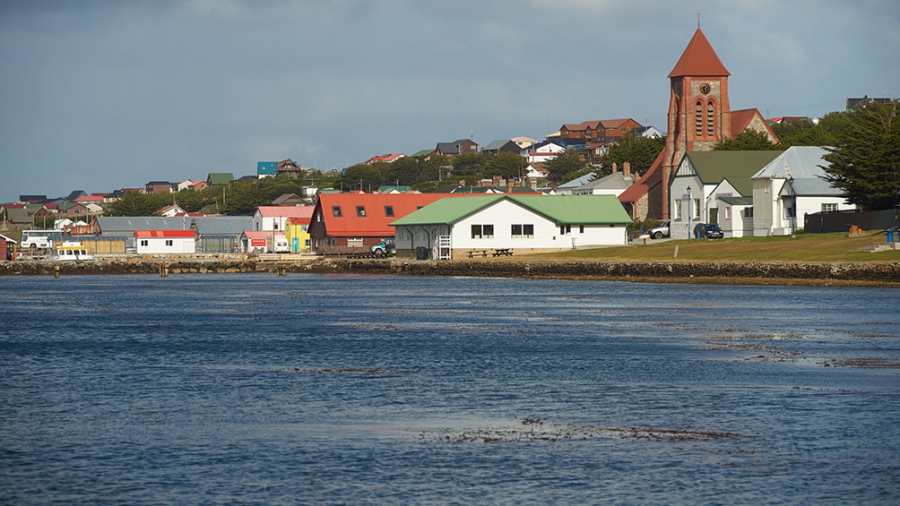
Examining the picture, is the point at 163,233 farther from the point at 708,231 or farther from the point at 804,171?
the point at 804,171

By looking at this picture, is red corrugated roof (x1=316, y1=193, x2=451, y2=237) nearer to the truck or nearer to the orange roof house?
the orange roof house

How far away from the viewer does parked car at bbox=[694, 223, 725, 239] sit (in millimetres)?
96625

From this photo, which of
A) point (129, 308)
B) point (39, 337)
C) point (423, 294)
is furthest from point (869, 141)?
point (39, 337)

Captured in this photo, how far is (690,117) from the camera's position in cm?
13212

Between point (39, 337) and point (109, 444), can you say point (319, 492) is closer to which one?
point (109, 444)

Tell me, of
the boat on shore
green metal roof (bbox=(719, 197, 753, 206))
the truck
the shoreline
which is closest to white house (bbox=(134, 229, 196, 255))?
the boat on shore

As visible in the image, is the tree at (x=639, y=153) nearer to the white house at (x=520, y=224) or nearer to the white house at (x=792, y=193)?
the white house at (x=520, y=224)

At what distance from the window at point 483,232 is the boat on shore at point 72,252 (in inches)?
2306

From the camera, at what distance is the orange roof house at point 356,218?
384ft

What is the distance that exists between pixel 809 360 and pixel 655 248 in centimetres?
5959

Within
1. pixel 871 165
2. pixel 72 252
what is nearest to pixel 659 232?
pixel 871 165

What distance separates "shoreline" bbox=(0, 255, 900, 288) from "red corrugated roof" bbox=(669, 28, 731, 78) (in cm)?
4710

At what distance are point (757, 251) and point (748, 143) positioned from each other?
4999cm

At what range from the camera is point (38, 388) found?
29.4 meters
